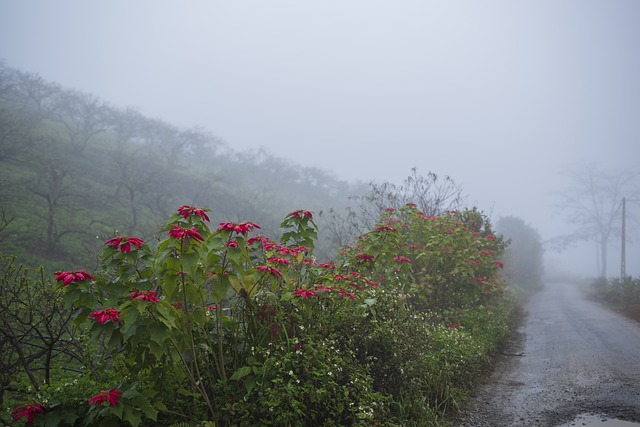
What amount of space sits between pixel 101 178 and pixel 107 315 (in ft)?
80.4

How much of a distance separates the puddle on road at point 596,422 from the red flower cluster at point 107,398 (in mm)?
4483

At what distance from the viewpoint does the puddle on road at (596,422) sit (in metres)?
4.53

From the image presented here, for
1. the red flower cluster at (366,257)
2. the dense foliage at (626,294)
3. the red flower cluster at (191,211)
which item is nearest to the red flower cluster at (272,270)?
the red flower cluster at (191,211)

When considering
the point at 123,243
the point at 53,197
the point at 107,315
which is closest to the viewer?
the point at 107,315

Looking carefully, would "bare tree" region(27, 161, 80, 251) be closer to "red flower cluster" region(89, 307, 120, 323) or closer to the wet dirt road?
"red flower cluster" region(89, 307, 120, 323)

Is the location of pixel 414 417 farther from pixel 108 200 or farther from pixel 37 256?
pixel 108 200

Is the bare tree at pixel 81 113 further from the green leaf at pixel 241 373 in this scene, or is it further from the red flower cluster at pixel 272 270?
the green leaf at pixel 241 373

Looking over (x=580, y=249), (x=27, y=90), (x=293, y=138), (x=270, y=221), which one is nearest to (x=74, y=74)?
(x=293, y=138)

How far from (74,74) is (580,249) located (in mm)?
176153

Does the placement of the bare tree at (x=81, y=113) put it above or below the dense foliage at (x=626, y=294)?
above

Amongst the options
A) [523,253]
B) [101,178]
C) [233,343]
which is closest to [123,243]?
[233,343]

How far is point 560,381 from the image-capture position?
6.31 meters

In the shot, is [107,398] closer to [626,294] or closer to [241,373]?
[241,373]

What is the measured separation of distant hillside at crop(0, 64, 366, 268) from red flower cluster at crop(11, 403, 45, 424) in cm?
396
